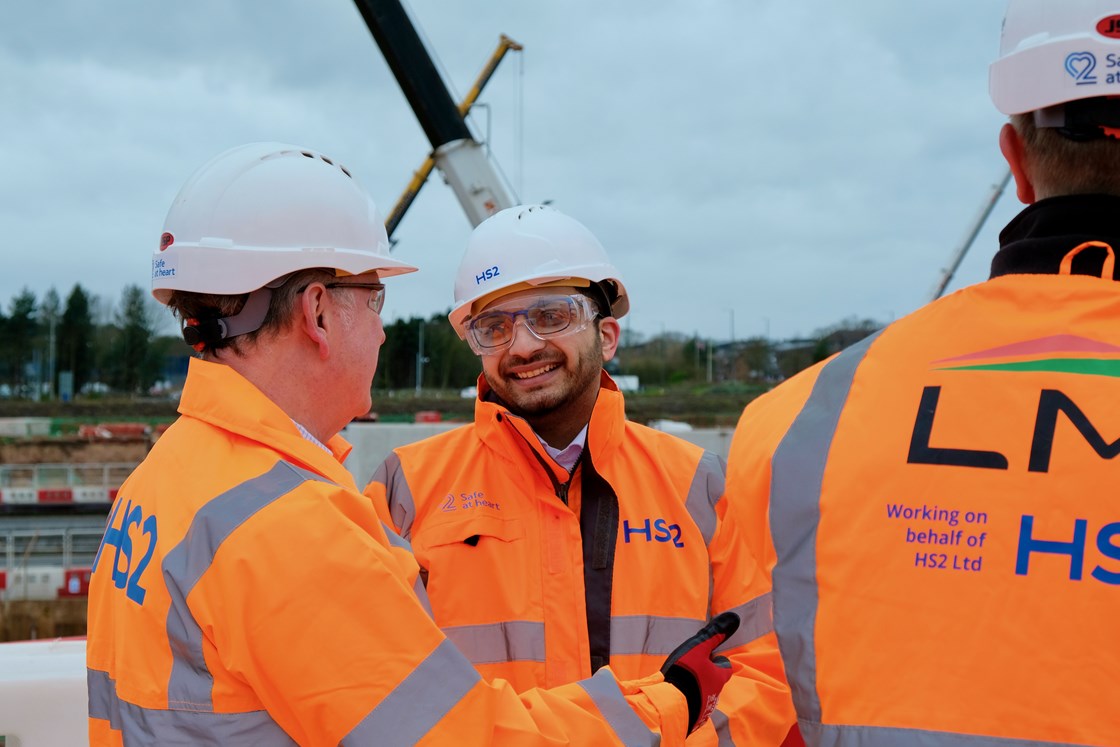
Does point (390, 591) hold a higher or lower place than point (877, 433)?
lower

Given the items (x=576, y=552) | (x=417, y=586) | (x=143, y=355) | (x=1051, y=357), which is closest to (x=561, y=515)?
(x=576, y=552)

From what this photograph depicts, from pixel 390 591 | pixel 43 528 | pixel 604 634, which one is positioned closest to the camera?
pixel 390 591

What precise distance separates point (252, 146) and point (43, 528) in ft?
78.4

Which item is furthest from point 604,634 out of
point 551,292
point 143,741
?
point 143,741

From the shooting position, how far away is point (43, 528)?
2273 cm

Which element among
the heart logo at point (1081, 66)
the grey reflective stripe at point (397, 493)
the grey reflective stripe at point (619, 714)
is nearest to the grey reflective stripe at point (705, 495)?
the grey reflective stripe at point (397, 493)

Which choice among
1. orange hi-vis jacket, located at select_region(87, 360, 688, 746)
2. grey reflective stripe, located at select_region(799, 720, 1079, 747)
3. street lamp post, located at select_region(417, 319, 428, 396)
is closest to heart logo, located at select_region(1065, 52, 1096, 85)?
grey reflective stripe, located at select_region(799, 720, 1079, 747)

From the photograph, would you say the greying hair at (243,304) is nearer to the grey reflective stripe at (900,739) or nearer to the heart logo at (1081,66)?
the grey reflective stripe at (900,739)

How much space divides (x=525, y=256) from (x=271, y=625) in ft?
7.14

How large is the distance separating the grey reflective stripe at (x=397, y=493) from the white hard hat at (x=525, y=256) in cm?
71

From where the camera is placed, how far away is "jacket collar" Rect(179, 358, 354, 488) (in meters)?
2.02

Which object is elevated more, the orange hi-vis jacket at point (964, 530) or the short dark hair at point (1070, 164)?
the short dark hair at point (1070, 164)

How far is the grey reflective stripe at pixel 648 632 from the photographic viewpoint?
121 inches

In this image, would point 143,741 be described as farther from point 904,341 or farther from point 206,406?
point 904,341
